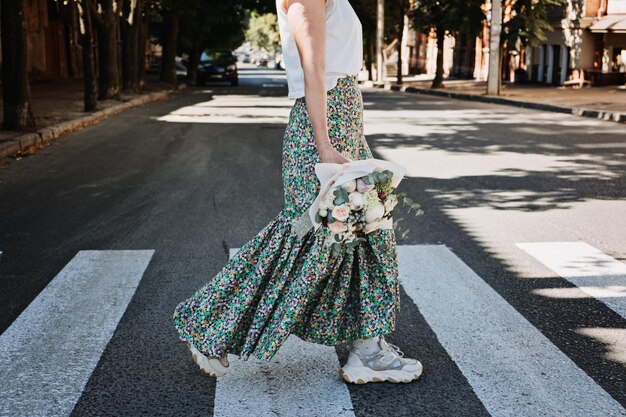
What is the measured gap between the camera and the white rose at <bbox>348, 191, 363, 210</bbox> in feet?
11.4

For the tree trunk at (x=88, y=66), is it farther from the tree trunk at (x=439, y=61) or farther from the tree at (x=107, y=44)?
the tree trunk at (x=439, y=61)

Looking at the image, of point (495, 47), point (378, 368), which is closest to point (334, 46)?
point (378, 368)

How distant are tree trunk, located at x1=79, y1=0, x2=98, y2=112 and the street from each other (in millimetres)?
8192

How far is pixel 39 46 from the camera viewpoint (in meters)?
39.5

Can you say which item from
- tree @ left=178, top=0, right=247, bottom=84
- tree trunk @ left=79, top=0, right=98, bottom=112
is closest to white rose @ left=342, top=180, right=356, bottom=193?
tree trunk @ left=79, top=0, right=98, bottom=112

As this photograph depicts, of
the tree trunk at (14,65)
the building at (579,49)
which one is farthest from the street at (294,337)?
the building at (579,49)

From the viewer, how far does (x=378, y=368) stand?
12.6ft

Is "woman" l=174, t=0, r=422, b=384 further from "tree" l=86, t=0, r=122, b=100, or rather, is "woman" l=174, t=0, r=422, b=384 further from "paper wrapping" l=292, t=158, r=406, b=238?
"tree" l=86, t=0, r=122, b=100

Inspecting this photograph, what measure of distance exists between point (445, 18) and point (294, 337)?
29.9 metres

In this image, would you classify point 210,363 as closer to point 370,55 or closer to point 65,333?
point 65,333

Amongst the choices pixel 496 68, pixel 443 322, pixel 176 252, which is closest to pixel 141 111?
pixel 496 68

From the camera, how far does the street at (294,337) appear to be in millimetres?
3719

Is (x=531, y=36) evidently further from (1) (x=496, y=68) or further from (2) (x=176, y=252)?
(2) (x=176, y=252)

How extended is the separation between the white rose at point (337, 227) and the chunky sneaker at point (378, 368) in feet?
2.02
